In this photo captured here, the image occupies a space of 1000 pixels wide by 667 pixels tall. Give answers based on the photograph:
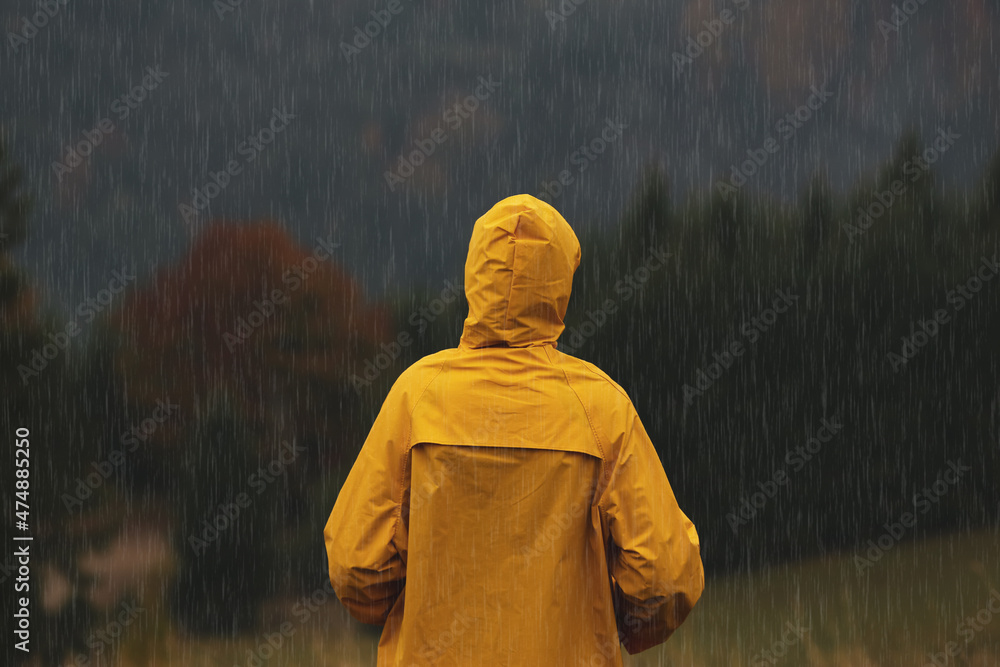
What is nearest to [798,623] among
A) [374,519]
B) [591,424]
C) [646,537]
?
[646,537]

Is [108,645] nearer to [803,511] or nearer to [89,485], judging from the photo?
[89,485]

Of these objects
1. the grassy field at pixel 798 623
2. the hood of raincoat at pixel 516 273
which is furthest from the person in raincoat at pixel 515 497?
the grassy field at pixel 798 623

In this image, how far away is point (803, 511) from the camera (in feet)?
11.7

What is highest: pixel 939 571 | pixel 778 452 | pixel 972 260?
pixel 972 260

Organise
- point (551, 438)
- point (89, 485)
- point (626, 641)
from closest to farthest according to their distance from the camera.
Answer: point (551, 438)
point (626, 641)
point (89, 485)

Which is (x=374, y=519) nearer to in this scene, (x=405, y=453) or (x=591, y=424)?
(x=405, y=453)

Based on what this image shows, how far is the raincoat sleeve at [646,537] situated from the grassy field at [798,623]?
186 centimetres

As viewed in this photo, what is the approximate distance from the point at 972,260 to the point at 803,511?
134cm

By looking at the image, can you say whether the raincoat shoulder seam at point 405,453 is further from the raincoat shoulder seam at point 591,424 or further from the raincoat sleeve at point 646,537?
the raincoat sleeve at point 646,537

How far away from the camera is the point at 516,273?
184 cm

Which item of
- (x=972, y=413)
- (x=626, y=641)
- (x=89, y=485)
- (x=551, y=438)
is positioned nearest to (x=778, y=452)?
(x=972, y=413)

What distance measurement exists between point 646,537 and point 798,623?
7.23ft

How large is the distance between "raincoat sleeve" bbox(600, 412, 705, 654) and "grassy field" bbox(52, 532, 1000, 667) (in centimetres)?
186

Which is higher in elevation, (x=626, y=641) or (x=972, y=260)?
(x=972, y=260)
